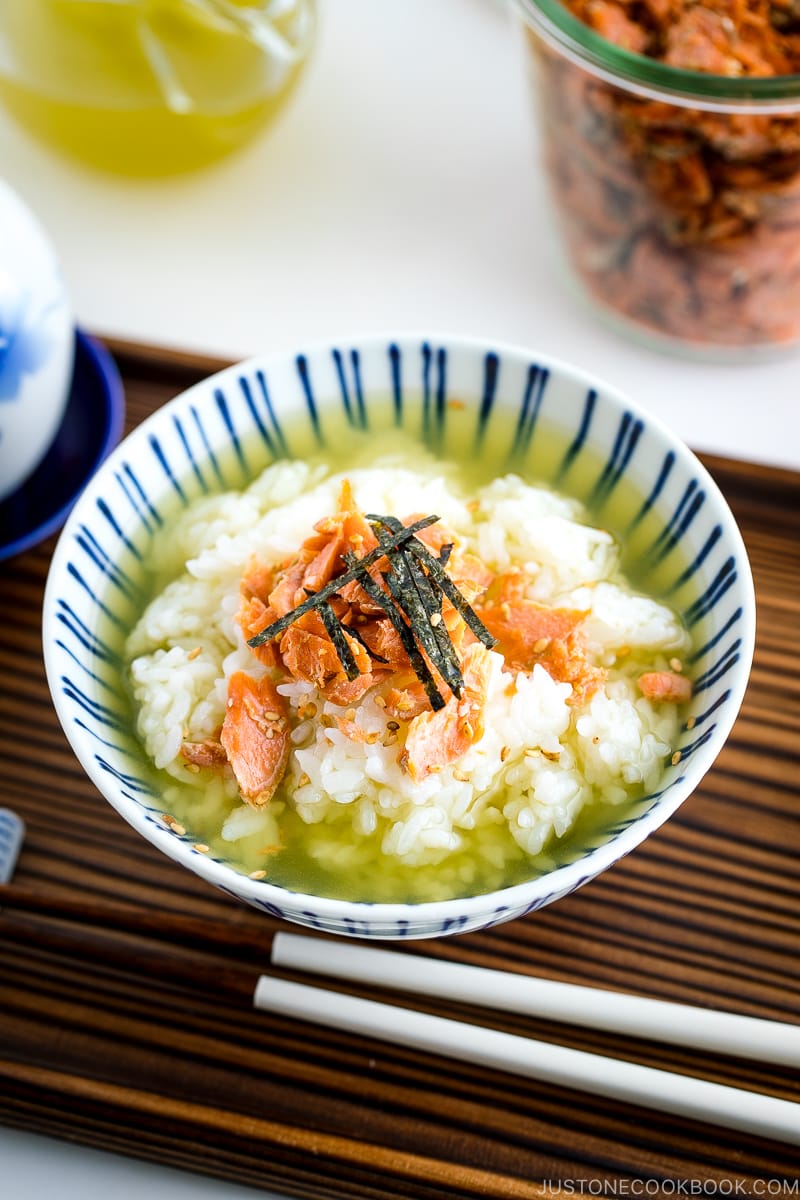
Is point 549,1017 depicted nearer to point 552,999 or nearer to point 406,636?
point 552,999

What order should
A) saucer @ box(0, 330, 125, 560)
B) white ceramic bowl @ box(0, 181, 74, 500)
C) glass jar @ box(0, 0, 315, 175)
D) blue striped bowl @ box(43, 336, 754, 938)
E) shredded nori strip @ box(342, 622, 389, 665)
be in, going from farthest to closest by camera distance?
glass jar @ box(0, 0, 315, 175) < saucer @ box(0, 330, 125, 560) < white ceramic bowl @ box(0, 181, 74, 500) < shredded nori strip @ box(342, 622, 389, 665) < blue striped bowl @ box(43, 336, 754, 938)

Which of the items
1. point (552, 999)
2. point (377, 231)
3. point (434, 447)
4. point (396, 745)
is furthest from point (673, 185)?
point (552, 999)

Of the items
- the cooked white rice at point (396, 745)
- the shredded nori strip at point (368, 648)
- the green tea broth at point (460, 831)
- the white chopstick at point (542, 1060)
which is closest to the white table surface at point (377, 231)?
the green tea broth at point (460, 831)

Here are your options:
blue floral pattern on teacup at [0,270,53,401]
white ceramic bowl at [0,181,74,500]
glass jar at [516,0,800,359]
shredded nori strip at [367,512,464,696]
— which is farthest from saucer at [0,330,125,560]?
glass jar at [516,0,800,359]

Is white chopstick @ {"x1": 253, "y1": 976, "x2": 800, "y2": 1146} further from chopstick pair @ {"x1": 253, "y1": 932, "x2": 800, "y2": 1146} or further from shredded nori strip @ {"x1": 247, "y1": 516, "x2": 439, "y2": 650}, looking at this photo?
shredded nori strip @ {"x1": 247, "y1": 516, "x2": 439, "y2": 650}

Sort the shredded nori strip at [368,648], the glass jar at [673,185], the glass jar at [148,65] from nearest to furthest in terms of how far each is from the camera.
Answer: the shredded nori strip at [368,648] → the glass jar at [673,185] → the glass jar at [148,65]

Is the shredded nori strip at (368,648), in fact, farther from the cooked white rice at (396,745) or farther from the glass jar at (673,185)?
the glass jar at (673,185)
